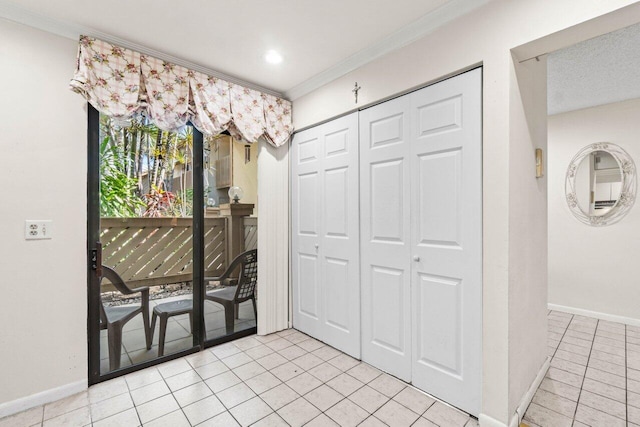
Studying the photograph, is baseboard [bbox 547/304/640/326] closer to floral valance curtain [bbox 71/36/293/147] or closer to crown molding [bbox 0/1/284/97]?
floral valance curtain [bbox 71/36/293/147]

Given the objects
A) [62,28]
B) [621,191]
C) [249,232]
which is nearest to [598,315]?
[621,191]

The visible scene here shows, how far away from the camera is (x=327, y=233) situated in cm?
272

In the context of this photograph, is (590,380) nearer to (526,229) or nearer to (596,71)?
(526,229)

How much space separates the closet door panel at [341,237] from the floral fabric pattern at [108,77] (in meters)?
1.51

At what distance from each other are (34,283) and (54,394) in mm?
737

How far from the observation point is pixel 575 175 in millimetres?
3613

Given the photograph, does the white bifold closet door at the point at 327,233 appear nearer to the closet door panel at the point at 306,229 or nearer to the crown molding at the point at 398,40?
the closet door panel at the point at 306,229

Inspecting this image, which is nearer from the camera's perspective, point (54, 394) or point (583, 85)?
point (54, 394)

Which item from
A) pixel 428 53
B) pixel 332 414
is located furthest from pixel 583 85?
pixel 332 414

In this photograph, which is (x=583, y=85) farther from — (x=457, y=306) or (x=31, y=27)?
(x=31, y=27)

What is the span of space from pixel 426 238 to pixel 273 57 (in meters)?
1.82

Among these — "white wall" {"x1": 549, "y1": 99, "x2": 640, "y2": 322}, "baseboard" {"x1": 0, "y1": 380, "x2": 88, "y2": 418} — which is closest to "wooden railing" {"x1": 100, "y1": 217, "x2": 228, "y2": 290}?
"baseboard" {"x1": 0, "y1": 380, "x2": 88, "y2": 418}

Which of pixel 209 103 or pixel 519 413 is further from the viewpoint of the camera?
pixel 209 103

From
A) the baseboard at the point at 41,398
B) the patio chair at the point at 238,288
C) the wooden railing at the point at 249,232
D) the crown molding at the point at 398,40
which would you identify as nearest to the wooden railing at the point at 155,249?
the patio chair at the point at 238,288
